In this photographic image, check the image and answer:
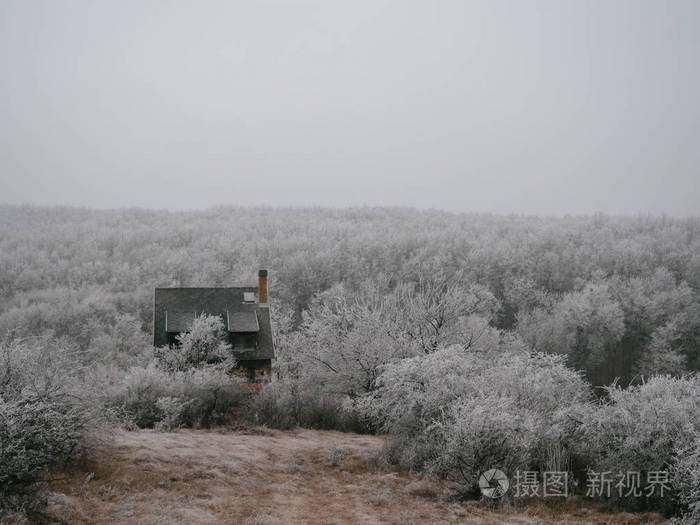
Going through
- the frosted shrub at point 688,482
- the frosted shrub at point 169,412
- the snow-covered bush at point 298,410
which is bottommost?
the snow-covered bush at point 298,410

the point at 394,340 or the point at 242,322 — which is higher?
the point at 394,340

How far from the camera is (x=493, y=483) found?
1061 cm

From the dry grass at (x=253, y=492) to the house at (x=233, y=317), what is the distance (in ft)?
36.7

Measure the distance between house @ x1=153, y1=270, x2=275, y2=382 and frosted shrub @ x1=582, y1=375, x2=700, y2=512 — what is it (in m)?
15.2

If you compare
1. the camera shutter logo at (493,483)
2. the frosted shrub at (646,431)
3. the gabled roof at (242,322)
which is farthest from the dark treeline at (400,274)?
the frosted shrub at (646,431)

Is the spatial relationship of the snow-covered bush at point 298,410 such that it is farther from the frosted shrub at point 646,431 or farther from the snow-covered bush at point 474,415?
the frosted shrub at point 646,431

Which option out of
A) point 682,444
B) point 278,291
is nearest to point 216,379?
point 682,444

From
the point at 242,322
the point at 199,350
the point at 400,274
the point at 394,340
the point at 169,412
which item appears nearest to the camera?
the point at 169,412

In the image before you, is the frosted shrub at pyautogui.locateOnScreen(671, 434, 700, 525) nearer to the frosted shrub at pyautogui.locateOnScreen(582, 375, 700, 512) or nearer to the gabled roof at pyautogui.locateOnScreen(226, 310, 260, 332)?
the frosted shrub at pyautogui.locateOnScreen(582, 375, 700, 512)

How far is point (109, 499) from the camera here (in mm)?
9055

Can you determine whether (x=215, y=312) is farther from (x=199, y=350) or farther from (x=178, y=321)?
(x=199, y=350)

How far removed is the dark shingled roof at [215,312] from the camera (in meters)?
24.2

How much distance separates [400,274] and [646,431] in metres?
49.9

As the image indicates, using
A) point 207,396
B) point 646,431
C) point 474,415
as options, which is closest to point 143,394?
point 207,396
